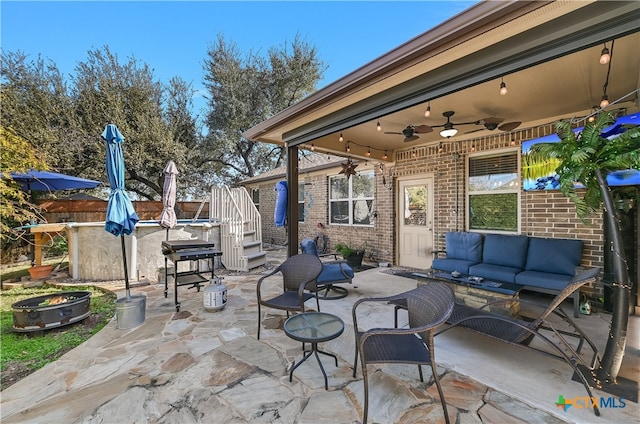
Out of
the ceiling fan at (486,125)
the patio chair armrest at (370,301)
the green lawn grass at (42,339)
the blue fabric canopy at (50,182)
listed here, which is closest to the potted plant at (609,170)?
the patio chair armrest at (370,301)

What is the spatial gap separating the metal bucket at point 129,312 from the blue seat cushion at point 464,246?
5.31 meters

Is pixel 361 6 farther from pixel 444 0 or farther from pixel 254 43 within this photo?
pixel 254 43

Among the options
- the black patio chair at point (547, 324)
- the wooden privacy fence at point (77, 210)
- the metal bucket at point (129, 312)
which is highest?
the wooden privacy fence at point (77, 210)

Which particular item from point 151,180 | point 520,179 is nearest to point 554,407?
point 520,179

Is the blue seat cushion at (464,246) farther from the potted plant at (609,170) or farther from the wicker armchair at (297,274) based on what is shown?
the wicker armchair at (297,274)

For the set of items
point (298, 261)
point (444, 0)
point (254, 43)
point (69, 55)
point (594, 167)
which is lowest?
point (298, 261)

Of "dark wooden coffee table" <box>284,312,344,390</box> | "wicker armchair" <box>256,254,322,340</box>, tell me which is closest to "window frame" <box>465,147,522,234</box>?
"wicker armchair" <box>256,254,322,340</box>

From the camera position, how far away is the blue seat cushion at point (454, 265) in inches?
181

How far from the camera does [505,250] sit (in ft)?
15.1

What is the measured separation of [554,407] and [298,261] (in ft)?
8.47

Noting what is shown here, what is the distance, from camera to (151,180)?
11.8 meters

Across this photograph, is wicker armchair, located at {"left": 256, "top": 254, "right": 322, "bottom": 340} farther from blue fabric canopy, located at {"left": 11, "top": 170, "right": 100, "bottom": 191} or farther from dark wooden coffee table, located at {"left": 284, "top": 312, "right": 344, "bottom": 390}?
blue fabric canopy, located at {"left": 11, "top": 170, "right": 100, "bottom": 191}

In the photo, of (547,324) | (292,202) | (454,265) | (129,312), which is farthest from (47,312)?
(454,265)

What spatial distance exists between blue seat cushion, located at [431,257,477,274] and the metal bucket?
15.7ft
